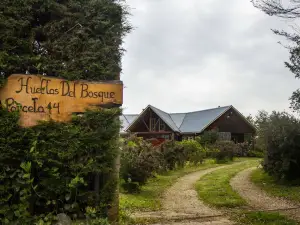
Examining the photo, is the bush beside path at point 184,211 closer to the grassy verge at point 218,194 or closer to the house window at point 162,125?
the grassy verge at point 218,194

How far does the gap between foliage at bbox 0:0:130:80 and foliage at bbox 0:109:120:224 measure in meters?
0.74

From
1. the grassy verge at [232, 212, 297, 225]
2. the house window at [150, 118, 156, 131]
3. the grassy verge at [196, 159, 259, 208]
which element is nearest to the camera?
the grassy verge at [232, 212, 297, 225]

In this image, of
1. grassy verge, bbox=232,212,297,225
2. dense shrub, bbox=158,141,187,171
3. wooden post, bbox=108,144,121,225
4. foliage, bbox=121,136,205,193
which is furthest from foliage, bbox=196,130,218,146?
wooden post, bbox=108,144,121,225

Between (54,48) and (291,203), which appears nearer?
(54,48)

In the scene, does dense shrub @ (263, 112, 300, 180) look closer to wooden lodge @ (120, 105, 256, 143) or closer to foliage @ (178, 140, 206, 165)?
foliage @ (178, 140, 206, 165)

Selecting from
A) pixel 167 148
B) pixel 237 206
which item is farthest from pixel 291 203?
pixel 167 148

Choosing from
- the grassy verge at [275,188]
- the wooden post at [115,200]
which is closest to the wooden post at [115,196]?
the wooden post at [115,200]

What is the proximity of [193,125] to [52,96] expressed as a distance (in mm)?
32978

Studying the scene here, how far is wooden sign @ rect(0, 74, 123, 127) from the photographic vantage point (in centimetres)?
467

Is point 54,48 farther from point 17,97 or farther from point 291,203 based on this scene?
point 291,203

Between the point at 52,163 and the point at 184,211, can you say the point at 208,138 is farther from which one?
the point at 52,163

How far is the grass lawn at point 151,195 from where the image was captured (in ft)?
30.5

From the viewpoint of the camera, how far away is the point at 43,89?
482 cm

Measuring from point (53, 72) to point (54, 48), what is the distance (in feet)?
1.17
